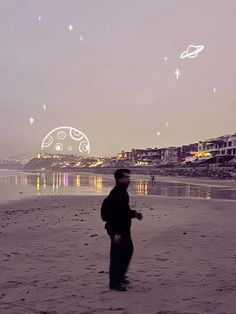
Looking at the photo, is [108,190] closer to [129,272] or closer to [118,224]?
[129,272]

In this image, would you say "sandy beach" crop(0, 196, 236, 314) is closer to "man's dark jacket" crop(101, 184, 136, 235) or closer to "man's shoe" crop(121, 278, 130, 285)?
"man's shoe" crop(121, 278, 130, 285)

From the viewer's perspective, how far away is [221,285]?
6.64 m

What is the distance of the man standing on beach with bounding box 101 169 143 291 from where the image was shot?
6484mm

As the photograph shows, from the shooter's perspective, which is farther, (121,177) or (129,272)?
(129,272)

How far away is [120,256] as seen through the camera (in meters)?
6.61

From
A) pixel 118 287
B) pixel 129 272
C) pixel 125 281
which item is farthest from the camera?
pixel 129 272

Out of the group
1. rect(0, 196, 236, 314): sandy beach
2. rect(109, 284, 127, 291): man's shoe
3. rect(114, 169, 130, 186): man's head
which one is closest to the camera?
rect(0, 196, 236, 314): sandy beach

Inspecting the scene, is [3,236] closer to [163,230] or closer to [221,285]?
[163,230]

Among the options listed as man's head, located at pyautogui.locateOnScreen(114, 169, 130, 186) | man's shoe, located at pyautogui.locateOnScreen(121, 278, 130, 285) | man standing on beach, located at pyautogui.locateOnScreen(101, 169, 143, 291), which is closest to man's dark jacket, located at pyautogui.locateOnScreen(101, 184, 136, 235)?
man standing on beach, located at pyautogui.locateOnScreen(101, 169, 143, 291)

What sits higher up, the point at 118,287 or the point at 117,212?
the point at 117,212

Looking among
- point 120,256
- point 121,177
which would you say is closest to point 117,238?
point 120,256

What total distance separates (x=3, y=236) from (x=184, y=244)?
559 cm

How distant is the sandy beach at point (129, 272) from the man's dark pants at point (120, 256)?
284mm

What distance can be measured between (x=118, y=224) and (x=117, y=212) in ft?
0.67
